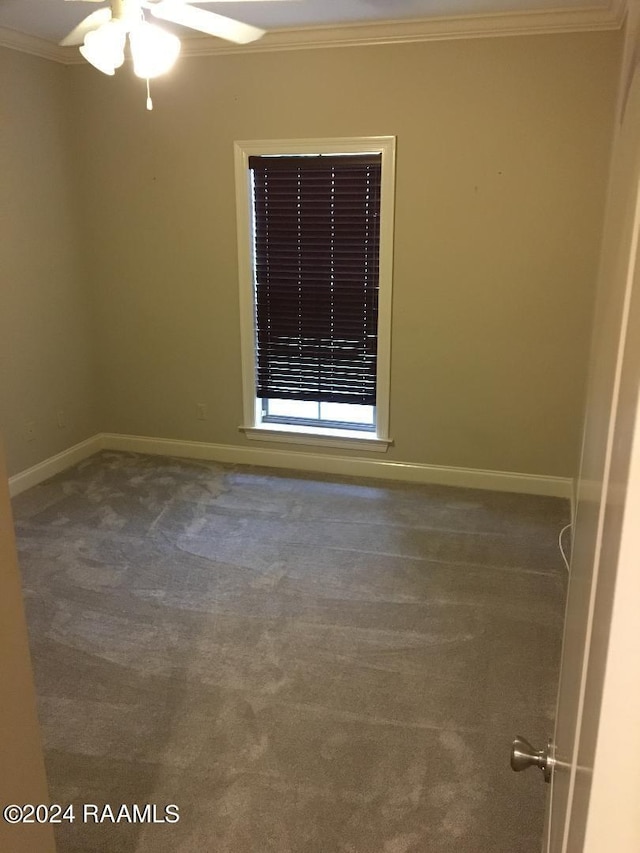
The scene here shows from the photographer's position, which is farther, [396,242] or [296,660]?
[396,242]

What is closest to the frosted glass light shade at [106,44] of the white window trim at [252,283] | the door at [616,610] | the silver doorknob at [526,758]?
the white window trim at [252,283]

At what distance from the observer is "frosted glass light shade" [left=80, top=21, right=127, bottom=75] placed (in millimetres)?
2281

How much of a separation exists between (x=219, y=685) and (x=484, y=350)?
98.9 inches

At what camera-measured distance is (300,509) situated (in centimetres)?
400

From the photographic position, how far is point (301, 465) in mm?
4637

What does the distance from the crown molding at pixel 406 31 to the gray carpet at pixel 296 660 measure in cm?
259

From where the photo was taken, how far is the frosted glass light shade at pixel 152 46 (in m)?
2.32

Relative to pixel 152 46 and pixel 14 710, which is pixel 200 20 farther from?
pixel 14 710

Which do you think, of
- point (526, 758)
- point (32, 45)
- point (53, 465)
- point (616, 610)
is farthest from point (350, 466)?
point (616, 610)

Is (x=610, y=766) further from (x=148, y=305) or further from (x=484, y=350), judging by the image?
(x=148, y=305)

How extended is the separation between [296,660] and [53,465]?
2.61 metres

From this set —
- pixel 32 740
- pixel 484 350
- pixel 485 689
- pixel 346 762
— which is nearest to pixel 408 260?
pixel 484 350

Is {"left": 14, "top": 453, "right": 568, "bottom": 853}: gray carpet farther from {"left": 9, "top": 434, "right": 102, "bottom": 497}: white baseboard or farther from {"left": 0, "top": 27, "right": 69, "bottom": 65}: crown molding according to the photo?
{"left": 0, "top": 27, "right": 69, "bottom": 65}: crown molding

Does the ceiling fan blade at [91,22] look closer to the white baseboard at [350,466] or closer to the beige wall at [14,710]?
the beige wall at [14,710]
